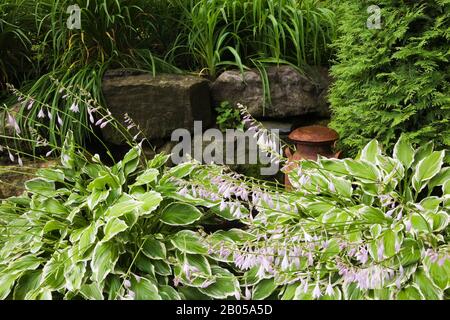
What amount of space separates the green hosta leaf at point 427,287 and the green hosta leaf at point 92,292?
140 cm

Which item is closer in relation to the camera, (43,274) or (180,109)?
(43,274)

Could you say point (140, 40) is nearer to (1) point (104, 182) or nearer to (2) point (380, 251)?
(1) point (104, 182)

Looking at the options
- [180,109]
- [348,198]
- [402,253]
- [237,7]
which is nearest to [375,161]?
[348,198]

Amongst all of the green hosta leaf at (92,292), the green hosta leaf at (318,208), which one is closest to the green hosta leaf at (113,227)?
the green hosta leaf at (92,292)

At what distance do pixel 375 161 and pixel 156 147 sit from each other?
1.54 m

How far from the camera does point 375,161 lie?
265cm

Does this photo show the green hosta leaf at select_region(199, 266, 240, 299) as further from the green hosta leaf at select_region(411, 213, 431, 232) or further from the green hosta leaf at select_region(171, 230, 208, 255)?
the green hosta leaf at select_region(411, 213, 431, 232)

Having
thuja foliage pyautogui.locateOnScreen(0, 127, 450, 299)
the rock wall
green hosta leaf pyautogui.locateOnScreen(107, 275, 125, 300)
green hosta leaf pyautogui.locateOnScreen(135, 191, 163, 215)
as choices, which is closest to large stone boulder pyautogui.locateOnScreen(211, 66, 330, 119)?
the rock wall

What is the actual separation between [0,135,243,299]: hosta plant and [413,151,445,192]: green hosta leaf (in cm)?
104

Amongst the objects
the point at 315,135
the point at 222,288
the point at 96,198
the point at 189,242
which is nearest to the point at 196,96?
the point at 315,135

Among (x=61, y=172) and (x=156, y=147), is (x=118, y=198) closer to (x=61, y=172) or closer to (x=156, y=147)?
(x=61, y=172)

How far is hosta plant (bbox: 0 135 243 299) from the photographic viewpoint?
2359mm

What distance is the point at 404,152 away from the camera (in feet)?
8.69
